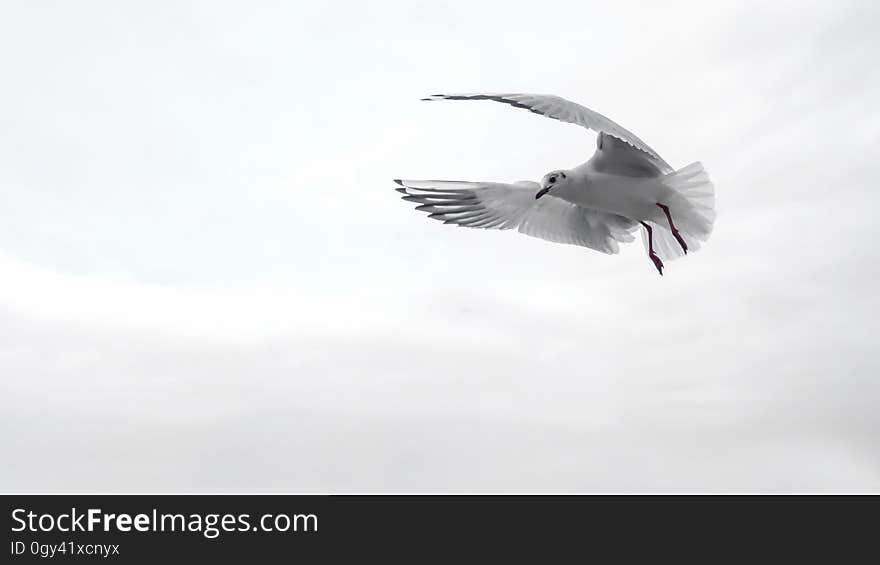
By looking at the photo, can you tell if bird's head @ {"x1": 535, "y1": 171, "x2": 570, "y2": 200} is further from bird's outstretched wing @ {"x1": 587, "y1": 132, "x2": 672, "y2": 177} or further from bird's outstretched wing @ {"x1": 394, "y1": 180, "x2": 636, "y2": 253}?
bird's outstretched wing @ {"x1": 394, "y1": 180, "x2": 636, "y2": 253}

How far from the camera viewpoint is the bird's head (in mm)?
6992

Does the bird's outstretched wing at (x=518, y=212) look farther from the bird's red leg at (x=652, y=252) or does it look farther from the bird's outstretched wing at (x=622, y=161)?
the bird's outstretched wing at (x=622, y=161)

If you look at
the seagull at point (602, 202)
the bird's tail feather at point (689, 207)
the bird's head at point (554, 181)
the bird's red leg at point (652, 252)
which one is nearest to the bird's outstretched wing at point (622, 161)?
the seagull at point (602, 202)

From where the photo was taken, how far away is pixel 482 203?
769cm

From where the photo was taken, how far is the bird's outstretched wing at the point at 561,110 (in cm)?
538

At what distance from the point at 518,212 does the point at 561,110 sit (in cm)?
203

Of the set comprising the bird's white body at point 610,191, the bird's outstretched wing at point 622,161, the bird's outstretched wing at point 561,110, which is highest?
the bird's outstretched wing at point 622,161

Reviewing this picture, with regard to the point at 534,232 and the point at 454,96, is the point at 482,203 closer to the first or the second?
the point at 534,232

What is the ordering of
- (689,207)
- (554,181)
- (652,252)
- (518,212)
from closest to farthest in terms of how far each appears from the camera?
(554,181) < (689,207) < (652,252) < (518,212)

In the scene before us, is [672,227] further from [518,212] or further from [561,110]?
[561,110]

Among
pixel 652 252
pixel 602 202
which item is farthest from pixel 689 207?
pixel 602 202

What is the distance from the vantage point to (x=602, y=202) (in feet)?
23.3
